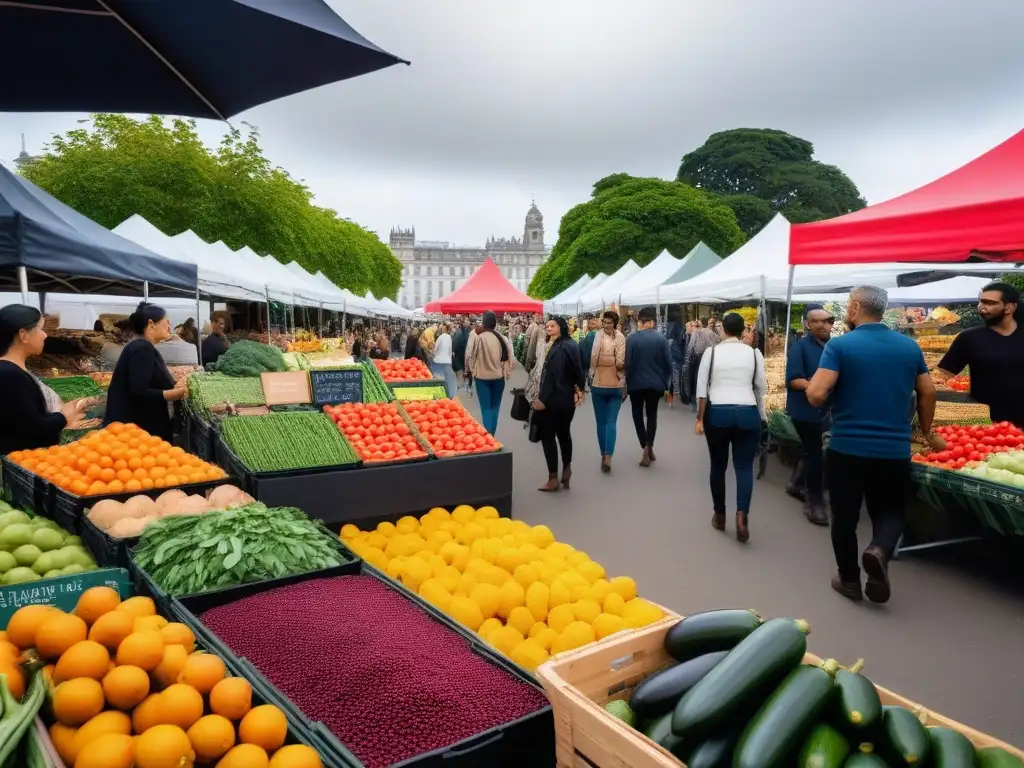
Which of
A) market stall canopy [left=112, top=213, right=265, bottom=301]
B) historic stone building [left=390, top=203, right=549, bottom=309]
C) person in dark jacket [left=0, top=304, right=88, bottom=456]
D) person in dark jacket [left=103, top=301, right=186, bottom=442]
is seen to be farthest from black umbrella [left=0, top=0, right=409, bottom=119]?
historic stone building [left=390, top=203, right=549, bottom=309]

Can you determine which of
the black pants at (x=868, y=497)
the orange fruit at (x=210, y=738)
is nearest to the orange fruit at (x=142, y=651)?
the orange fruit at (x=210, y=738)

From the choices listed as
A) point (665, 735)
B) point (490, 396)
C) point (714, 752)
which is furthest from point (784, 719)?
point (490, 396)

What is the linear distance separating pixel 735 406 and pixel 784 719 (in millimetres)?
4027

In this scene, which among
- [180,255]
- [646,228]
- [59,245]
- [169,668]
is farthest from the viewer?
[646,228]

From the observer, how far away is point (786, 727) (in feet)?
5.73

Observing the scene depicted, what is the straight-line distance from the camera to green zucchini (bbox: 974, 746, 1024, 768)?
67.1 inches

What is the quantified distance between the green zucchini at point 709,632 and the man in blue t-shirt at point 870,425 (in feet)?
7.79

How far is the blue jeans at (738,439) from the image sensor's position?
557 cm

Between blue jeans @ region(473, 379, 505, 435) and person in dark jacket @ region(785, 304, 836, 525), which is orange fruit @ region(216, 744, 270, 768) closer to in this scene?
person in dark jacket @ region(785, 304, 836, 525)

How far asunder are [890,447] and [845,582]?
38.9 inches

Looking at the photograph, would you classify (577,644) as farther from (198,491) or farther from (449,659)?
(198,491)

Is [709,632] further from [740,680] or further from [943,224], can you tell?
[943,224]

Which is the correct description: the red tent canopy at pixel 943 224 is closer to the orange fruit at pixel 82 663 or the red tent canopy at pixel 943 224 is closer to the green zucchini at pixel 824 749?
the green zucchini at pixel 824 749

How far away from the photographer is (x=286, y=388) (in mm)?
6016
